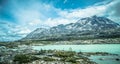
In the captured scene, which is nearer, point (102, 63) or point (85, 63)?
point (85, 63)

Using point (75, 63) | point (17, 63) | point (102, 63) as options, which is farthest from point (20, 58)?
point (102, 63)

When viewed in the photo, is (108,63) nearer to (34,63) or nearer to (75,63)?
(75,63)

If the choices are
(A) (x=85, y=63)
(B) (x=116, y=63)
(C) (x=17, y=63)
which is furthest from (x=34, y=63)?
(B) (x=116, y=63)

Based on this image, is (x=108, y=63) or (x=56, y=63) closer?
(x=56, y=63)

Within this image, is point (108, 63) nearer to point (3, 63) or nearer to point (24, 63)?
point (24, 63)

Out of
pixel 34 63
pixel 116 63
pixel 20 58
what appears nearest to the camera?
pixel 34 63

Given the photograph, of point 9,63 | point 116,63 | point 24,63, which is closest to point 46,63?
point 24,63

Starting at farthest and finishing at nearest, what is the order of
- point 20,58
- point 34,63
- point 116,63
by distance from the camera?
point 20,58 → point 116,63 → point 34,63
